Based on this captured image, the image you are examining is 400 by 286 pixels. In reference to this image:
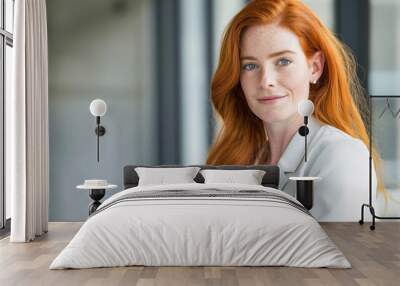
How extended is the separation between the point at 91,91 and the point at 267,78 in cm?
215

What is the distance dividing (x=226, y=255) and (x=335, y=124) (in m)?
3.31

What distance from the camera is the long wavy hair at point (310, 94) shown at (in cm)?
737

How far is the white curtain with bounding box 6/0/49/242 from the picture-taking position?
6004 mm

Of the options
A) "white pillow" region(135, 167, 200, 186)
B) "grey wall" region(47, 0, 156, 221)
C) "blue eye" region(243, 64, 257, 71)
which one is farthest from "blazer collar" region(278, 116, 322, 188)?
"grey wall" region(47, 0, 156, 221)

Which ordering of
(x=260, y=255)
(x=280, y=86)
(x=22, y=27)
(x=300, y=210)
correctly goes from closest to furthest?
1. (x=260, y=255)
2. (x=300, y=210)
3. (x=22, y=27)
4. (x=280, y=86)

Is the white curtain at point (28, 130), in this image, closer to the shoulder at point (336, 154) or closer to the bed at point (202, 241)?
the bed at point (202, 241)

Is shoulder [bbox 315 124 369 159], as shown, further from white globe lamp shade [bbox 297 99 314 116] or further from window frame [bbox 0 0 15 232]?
window frame [bbox 0 0 15 232]

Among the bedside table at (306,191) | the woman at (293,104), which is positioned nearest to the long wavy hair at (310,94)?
the woman at (293,104)

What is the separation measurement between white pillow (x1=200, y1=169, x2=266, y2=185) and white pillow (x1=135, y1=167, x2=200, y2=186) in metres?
0.22

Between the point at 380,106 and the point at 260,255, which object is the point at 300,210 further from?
the point at 380,106

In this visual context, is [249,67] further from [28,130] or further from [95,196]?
[28,130]

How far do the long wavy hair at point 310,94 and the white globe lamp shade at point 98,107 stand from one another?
1328 millimetres

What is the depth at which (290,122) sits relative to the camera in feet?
24.2

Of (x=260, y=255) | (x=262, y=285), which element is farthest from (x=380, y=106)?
(x=262, y=285)
